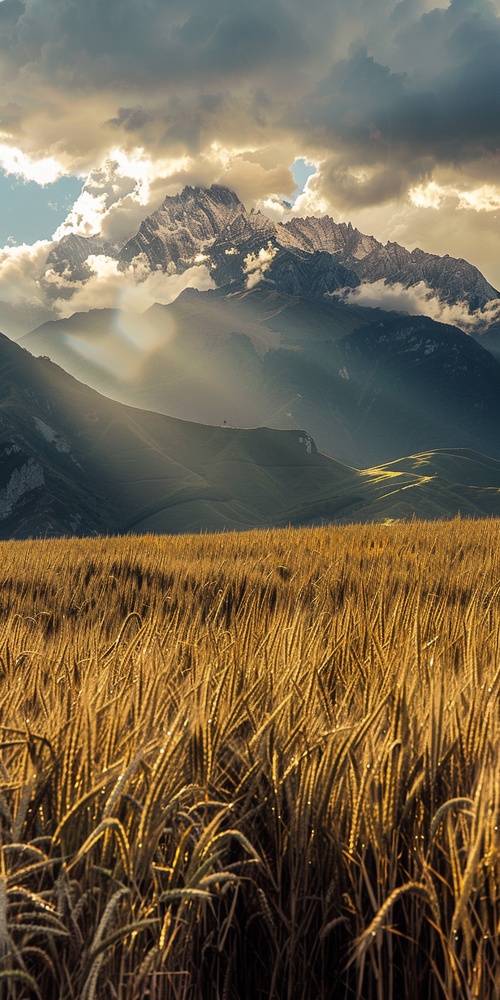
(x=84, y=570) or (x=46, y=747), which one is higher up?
(x=84, y=570)

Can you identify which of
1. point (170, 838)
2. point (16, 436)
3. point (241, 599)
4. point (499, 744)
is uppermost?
point (16, 436)

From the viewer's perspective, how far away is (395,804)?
1234 millimetres

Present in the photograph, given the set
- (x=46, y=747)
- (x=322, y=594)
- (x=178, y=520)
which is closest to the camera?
(x=46, y=747)

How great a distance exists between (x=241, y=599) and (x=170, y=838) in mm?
3523

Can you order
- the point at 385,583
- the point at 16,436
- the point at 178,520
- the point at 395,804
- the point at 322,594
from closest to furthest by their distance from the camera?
the point at 395,804, the point at 322,594, the point at 385,583, the point at 178,520, the point at 16,436

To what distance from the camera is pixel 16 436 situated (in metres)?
189

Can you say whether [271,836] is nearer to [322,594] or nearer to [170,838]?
[170,838]

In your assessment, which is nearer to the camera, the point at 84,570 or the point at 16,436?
the point at 84,570

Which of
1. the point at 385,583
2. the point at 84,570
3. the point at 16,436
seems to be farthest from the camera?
the point at 16,436

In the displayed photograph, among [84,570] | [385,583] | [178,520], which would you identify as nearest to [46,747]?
[385,583]

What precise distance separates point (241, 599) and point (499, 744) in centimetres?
353

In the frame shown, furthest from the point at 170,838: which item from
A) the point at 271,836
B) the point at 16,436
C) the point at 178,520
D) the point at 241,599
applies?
the point at 16,436

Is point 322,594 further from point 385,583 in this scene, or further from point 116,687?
point 116,687

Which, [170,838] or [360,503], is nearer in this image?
[170,838]
